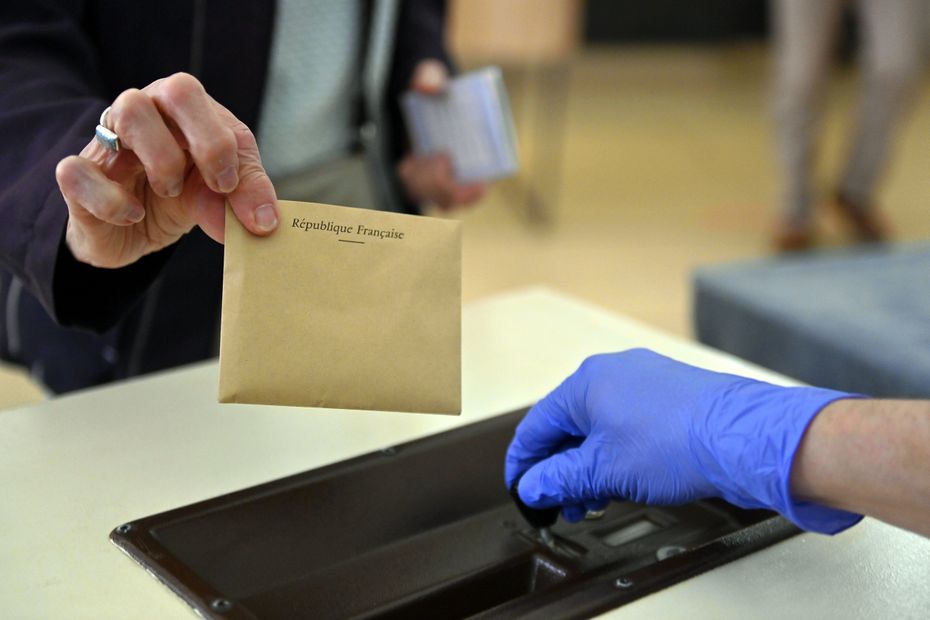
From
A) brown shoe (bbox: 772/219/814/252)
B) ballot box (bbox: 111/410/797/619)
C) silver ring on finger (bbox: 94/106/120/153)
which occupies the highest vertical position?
silver ring on finger (bbox: 94/106/120/153)

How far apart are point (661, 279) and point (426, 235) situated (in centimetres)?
219

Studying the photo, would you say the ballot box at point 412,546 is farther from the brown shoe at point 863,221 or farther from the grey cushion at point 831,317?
the brown shoe at point 863,221

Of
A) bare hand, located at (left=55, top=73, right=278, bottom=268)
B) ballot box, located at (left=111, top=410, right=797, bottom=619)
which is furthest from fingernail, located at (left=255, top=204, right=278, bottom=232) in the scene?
ballot box, located at (left=111, top=410, right=797, bottom=619)

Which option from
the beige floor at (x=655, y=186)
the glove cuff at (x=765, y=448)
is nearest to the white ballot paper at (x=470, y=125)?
the glove cuff at (x=765, y=448)

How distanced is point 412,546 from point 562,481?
0.12m

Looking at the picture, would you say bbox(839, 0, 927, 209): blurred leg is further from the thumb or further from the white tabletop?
the thumb

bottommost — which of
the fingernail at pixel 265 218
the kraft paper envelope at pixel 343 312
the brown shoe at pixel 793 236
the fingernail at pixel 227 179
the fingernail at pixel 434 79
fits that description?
the brown shoe at pixel 793 236

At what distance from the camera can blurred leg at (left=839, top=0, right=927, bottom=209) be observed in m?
2.70

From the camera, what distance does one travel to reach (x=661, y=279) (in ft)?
9.10

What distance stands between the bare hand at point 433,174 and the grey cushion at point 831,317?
384mm

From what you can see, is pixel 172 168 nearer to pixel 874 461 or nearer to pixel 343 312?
pixel 343 312

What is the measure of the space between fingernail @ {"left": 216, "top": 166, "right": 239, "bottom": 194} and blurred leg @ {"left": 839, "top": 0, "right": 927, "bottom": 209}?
246 centimetres

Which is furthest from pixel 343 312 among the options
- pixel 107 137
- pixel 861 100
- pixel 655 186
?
pixel 655 186

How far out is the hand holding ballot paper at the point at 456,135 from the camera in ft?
4.22
